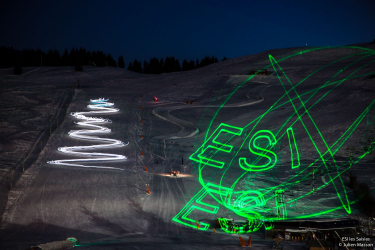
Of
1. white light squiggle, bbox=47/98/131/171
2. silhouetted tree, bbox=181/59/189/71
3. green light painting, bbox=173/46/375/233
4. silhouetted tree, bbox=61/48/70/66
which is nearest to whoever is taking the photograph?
green light painting, bbox=173/46/375/233

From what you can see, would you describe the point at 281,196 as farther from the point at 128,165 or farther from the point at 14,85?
the point at 14,85

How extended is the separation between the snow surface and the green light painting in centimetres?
25

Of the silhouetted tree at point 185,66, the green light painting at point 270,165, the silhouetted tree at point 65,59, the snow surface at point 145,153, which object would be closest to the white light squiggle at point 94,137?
the snow surface at point 145,153

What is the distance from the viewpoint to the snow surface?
13281 mm

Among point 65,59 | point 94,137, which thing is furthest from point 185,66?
point 94,137

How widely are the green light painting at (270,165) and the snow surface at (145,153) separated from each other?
252 mm

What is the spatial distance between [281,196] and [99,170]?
9.33 meters

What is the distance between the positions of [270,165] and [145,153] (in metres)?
7.60

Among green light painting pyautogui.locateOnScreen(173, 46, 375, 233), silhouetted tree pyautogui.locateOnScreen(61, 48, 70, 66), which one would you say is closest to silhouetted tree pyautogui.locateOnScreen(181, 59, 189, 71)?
silhouetted tree pyautogui.locateOnScreen(61, 48, 70, 66)

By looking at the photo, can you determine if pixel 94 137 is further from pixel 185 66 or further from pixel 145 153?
pixel 185 66

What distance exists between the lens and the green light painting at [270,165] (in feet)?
52.1

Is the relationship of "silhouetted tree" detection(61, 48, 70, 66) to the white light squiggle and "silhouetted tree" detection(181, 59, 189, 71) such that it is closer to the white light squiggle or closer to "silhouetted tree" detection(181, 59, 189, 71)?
"silhouetted tree" detection(181, 59, 189, 71)

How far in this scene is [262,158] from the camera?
23.2 meters

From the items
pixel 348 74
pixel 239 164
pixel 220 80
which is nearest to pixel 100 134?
pixel 239 164
